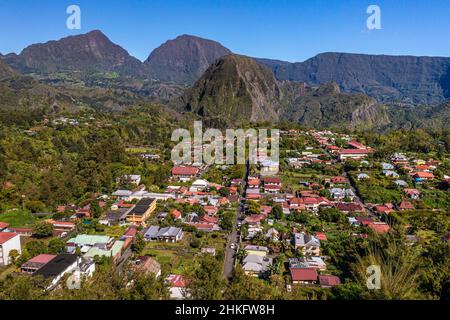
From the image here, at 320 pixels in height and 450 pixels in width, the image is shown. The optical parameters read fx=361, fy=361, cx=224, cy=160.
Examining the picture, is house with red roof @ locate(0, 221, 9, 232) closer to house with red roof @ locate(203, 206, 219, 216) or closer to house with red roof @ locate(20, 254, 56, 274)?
house with red roof @ locate(20, 254, 56, 274)

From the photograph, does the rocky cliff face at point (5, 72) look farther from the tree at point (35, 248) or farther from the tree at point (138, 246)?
the tree at point (138, 246)

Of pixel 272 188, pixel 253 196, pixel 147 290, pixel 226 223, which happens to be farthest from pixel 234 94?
pixel 147 290

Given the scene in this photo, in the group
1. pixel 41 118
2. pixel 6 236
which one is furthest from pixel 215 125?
pixel 6 236

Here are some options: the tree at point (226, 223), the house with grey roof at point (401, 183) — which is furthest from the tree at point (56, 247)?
the house with grey roof at point (401, 183)

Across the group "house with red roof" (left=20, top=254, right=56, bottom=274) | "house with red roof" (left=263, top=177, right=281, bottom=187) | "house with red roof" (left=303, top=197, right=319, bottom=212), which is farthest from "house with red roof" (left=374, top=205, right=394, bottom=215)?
"house with red roof" (left=20, top=254, right=56, bottom=274)

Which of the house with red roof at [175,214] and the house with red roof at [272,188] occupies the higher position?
the house with red roof at [272,188]

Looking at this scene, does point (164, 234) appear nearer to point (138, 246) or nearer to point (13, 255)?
point (138, 246)

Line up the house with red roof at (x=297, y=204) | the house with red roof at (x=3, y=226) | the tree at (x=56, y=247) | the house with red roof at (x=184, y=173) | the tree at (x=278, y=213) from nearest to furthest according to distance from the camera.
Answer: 1. the tree at (x=56, y=247)
2. the house with red roof at (x=3, y=226)
3. the tree at (x=278, y=213)
4. the house with red roof at (x=297, y=204)
5. the house with red roof at (x=184, y=173)
